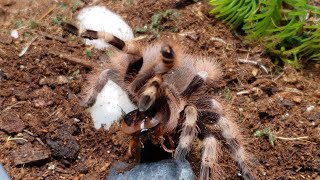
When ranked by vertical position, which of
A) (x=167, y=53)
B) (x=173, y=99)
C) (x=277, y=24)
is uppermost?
(x=167, y=53)

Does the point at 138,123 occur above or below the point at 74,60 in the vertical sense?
above

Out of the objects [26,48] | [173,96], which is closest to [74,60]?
[26,48]

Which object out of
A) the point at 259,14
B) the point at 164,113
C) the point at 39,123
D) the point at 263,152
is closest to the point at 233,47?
the point at 259,14

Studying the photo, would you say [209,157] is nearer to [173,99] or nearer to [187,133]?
[187,133]

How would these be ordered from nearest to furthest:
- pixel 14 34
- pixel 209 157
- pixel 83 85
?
1. pixel 209 157
2. pixel 83 85
3. pixel 14 34

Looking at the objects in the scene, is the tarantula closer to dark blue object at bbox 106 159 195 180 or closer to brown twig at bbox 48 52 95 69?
dark blue object at bbox 106 159 195 180

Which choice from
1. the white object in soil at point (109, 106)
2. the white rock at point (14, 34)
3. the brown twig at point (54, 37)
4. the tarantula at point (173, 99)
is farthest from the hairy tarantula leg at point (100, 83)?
the white rock at point (14, 34)
